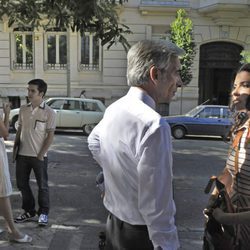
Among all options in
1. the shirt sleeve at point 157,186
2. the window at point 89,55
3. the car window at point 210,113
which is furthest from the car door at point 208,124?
the shirt sleeve at point 157,186

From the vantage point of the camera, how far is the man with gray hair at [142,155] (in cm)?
212

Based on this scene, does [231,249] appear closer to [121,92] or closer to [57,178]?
[57,178]

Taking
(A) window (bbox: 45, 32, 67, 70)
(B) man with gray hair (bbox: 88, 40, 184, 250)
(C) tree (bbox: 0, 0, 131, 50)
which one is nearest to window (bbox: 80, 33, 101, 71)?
(A) window (bbox: 45, 32, 67, 70)

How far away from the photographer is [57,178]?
26.8 ft

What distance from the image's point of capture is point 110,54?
73.8ft

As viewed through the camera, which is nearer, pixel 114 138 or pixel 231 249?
pixel 114 138

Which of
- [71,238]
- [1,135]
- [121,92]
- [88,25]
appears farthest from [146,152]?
[121,92]

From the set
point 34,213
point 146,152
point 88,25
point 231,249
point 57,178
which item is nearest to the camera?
point 146,152

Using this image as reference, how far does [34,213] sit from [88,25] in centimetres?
353

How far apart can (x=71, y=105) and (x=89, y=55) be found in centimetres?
665

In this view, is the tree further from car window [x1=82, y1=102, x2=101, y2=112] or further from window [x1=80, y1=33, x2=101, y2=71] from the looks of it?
window [x1=80, y1=33, x2=101, y2=71]

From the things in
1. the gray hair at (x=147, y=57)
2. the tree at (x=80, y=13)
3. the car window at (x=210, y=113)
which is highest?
the tree at (x=80, y=13)

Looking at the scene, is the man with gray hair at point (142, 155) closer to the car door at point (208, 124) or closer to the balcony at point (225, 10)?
the car door at point (208, 124)

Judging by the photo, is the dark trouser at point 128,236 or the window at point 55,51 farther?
the window at point 55,51
